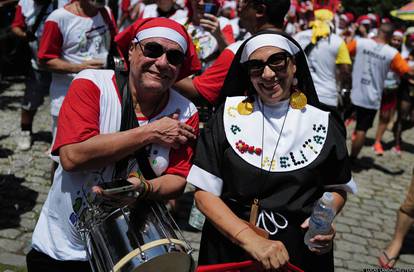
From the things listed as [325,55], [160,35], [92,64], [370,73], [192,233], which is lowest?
[192,233]

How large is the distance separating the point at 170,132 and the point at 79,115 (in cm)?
41

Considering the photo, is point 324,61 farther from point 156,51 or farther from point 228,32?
point 156,51

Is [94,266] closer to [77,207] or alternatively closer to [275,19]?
[77,207]

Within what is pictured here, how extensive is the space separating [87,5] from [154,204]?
10.1 feet

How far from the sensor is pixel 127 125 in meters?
2.35

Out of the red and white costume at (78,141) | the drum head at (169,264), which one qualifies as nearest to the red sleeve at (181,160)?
the red and white costume at (78,141)

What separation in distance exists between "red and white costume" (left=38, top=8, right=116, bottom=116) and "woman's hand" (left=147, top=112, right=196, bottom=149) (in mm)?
2713

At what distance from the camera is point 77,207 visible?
2.38 m

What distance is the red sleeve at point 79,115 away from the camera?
2248mm

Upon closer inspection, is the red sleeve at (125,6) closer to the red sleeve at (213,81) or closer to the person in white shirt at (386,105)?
the person in white shirt at (386,105)

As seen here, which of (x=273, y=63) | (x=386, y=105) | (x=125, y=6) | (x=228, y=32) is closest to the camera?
(x=273, y=63)

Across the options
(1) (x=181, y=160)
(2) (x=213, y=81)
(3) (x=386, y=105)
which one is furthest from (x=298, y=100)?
(3) (x=386, y=105)

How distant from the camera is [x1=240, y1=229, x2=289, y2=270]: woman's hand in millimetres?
2166

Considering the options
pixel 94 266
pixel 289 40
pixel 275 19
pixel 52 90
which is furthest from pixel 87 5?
pixel 94 266
